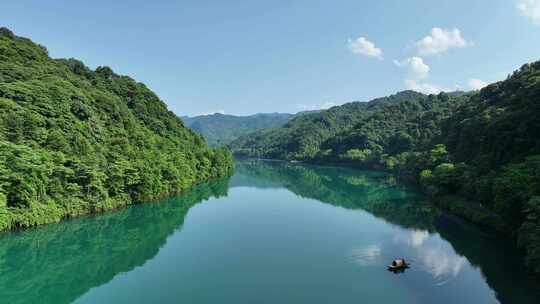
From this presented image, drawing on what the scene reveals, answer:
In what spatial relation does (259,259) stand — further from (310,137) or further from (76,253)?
(310,137)

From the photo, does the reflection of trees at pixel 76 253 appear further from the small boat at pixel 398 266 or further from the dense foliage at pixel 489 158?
the dense foliage at pixel 489 158

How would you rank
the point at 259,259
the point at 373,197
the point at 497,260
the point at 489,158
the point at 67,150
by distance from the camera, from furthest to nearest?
the point at 373,197 < the point at 67,150 < the point at 489,158 < the point at 259,259 < the point at 497,260

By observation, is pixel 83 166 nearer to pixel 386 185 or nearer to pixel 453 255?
pixel 453 255

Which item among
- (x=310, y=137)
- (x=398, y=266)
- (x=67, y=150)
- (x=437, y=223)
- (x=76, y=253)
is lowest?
(x=76, y=253)

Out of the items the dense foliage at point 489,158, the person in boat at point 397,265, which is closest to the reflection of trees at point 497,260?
the dense foliage at point 489,158

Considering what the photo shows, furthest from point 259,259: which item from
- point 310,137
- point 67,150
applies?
point 310,137

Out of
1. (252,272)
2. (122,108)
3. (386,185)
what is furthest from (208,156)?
(252,272)

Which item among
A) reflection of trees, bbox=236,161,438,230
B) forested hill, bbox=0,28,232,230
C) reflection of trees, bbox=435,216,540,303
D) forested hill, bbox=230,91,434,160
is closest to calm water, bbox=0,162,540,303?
reflection of trees, bbox=435,216,540,303
